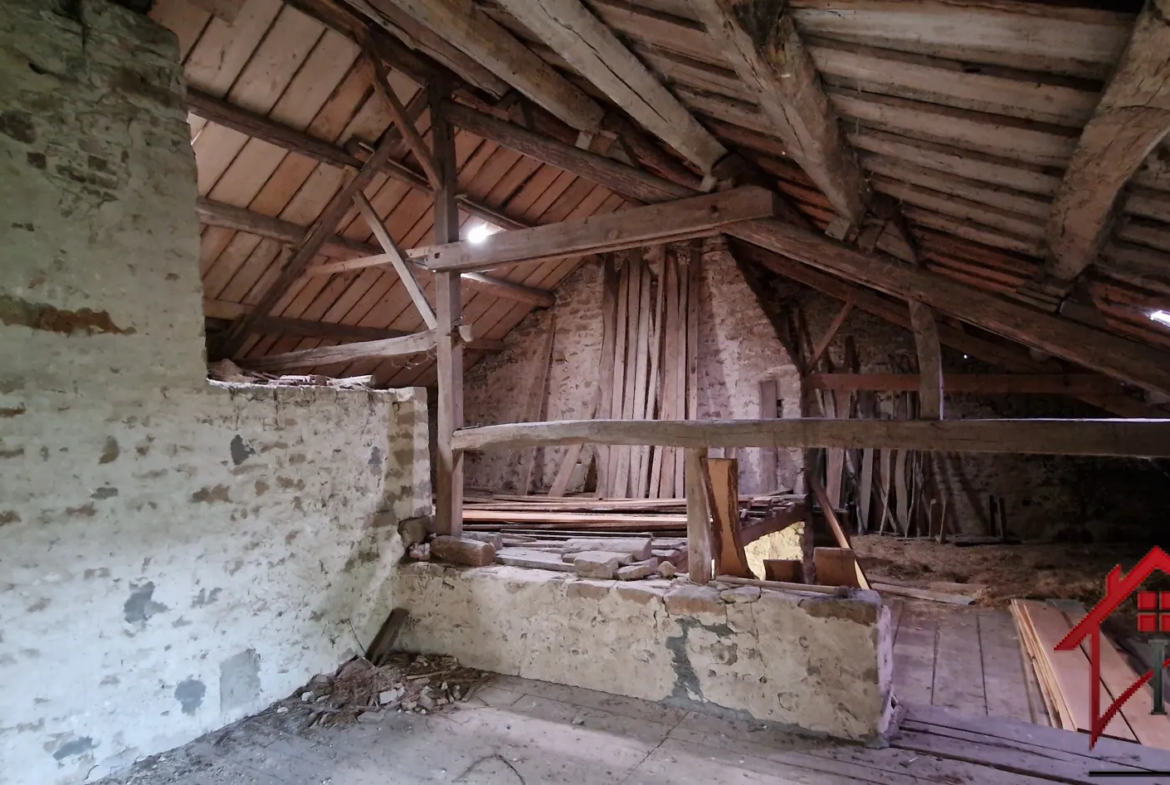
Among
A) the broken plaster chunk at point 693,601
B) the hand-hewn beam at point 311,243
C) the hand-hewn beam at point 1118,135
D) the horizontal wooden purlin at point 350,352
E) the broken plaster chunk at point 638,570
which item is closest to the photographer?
the hand-hewn beam at point 1118,135

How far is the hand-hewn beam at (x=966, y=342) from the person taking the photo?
236 inches

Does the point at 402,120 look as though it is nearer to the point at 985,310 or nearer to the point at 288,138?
the point at 288,138

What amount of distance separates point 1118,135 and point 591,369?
625 centimetres

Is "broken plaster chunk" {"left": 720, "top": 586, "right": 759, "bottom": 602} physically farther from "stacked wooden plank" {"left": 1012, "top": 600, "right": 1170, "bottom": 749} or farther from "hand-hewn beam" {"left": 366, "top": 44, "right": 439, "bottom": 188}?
"hand-hewn beam" {"left": 366, "top": 44, "right": 439, "bottom": 188}

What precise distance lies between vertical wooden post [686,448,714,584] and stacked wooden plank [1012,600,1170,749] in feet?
5.96

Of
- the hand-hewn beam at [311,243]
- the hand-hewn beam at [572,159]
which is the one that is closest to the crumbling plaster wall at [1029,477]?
the hand-hewn beam at [572,159]

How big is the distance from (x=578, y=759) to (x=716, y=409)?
4776 mm

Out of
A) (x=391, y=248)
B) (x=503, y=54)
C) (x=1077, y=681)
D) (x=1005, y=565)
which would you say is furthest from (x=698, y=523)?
(x=1005, y=565)

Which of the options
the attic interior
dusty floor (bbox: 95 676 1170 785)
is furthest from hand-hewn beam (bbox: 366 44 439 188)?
dusty floor (bbox: 95 676 1170 785)

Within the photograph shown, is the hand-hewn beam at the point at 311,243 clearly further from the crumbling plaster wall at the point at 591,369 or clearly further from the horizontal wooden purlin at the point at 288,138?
the crumbling plaster wall at the point at 591,369

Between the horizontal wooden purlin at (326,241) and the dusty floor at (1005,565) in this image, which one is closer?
the horizontal wooden purlin at (326,241)

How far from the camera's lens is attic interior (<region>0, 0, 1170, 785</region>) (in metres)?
2.43

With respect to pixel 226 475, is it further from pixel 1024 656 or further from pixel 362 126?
pixel 1024 656

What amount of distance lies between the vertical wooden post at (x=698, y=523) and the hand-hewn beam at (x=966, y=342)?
4.03 meters
